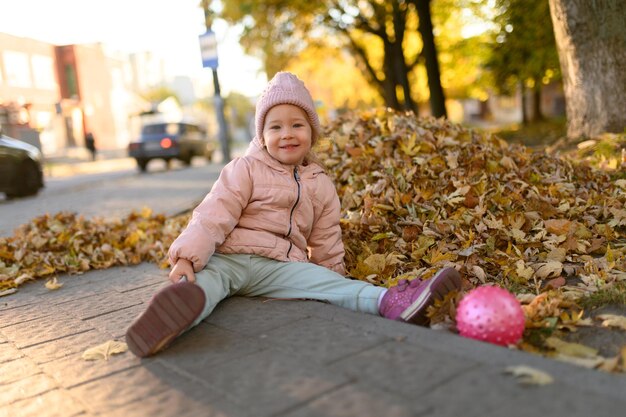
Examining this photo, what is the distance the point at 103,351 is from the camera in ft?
8.04

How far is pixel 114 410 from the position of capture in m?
1.92

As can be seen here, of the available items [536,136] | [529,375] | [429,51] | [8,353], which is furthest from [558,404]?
[429,51]

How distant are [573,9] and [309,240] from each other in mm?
4504

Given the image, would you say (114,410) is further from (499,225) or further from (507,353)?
(499,225)

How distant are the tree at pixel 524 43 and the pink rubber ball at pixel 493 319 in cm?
1109

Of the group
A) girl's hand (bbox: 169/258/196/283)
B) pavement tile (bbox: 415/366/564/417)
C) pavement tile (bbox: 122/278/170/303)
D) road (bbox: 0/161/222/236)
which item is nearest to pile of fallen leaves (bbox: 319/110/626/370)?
pavement tile (bbox: 415/366/564/417)

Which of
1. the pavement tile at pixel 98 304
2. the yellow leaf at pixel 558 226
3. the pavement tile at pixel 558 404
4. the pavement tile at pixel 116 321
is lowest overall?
the pavement tile at pixel 558 404

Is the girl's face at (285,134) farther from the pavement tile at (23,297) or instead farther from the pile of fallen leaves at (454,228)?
the pavement tile at (23,297)

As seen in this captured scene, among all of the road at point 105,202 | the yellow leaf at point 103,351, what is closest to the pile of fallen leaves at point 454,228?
the yellow leaf at point 103,351

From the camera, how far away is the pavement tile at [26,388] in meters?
2.14

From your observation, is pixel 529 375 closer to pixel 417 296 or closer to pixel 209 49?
pixel 417 296

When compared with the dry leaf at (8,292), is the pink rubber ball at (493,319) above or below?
below

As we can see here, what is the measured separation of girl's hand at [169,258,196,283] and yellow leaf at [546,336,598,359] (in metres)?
1.56

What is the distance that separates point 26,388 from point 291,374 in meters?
1.02
